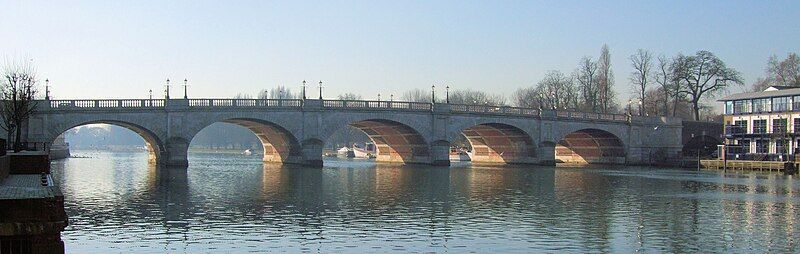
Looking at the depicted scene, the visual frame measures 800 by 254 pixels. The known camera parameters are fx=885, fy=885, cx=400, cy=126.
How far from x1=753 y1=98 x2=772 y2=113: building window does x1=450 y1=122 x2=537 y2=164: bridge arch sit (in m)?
22.6

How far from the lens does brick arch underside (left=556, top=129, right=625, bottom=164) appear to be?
102625 millimetres

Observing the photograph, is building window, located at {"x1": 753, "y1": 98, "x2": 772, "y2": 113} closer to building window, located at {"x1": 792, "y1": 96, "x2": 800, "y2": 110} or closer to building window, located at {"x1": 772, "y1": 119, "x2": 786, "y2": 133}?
building window, located at {"x1": 772, "y1": 119, "x2": 786, "y2": 133}

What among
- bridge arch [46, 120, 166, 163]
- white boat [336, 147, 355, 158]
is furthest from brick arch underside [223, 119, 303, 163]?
white boat [336, 147, 355, 158]

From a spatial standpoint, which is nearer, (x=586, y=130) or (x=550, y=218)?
(x=550, y=218)

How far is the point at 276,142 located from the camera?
87.0m

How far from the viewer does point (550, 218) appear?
32.3 m

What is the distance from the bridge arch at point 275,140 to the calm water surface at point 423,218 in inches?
1082

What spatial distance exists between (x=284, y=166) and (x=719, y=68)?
5649 cm

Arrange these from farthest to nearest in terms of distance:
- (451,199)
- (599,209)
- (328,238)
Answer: (451,199), (599,209), (328,238)

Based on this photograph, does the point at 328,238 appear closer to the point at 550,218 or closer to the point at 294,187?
the point at 550,218

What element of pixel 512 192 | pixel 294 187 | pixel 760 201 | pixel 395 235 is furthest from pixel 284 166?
pixel 395 235

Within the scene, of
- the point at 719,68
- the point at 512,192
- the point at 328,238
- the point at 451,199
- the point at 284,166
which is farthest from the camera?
the point at 719,68

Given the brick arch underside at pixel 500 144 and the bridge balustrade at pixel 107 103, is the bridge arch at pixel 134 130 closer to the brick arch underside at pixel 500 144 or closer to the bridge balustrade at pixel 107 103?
the bridge balustrade at pixel 107 103

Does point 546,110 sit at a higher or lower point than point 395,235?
higher
